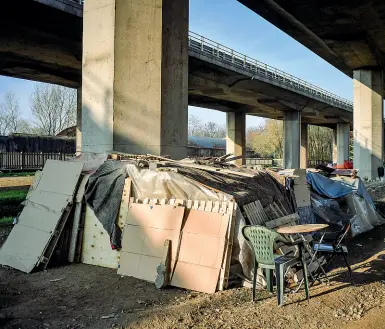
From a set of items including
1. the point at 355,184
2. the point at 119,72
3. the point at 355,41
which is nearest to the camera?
the point at 119,72

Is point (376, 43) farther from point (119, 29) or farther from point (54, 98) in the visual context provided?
point (54, 98)

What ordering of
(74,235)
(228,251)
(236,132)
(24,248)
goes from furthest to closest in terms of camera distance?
(236,132), (74,235), (24,248), (228,251)

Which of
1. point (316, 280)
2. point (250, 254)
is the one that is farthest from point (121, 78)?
point (316, 280)

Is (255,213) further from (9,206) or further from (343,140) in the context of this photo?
(343,140)

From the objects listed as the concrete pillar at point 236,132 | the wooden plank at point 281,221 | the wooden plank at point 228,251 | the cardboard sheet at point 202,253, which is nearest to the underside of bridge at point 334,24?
the wooden plank at point 281,221

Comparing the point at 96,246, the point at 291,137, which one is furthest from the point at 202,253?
the point at 291,137

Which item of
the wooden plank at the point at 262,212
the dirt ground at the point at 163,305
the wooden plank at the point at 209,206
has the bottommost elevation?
the dirt ground at the point at 163,305

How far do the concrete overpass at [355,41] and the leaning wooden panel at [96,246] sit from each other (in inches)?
504

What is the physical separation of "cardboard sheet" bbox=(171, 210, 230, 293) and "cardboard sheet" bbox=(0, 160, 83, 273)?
2.48 meters

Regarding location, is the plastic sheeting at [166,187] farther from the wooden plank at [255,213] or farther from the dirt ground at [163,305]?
the dirt ground at [163,305]

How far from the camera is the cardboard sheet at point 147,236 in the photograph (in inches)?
234

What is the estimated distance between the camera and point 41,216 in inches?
278

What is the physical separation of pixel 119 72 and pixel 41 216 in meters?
3.82

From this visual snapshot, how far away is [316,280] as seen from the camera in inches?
234
